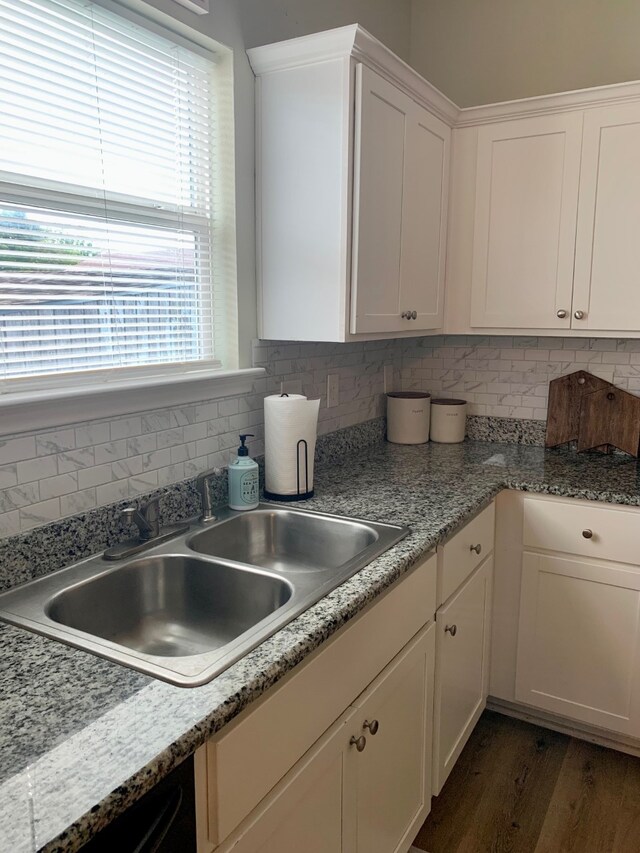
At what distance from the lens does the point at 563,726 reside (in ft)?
7.86

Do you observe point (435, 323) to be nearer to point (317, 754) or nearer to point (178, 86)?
point (178, 86)

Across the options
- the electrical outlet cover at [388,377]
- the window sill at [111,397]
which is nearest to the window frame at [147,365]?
the window sill at [111,397]

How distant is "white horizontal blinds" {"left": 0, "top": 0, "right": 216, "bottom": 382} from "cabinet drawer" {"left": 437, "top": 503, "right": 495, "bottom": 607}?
35.6 inches

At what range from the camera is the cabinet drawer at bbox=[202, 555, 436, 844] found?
1.03 meters

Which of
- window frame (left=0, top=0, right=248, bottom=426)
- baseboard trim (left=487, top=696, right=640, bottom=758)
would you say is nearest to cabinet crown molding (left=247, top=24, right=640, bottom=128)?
window frame (left=0, top=0, right=248, bottom=426)

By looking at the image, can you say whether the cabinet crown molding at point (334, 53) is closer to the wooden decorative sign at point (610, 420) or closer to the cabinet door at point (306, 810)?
the wooden decorative sign at point (610, 420)

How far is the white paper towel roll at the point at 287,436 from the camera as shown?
1.97 m

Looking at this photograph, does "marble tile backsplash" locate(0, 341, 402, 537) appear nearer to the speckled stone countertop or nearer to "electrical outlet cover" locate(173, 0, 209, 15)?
the speckled stone countertop

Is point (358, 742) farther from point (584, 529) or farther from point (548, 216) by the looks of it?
point (548, 216)

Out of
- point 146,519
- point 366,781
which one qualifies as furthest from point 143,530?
point 366,781

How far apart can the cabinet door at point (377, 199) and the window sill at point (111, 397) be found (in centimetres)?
43

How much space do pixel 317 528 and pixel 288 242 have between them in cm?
85

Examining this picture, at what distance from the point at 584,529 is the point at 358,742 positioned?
3.73 ft

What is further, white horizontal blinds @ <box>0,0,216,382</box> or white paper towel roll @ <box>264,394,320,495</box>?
white paper towel roll @ <box>264,394,320,495</box>
